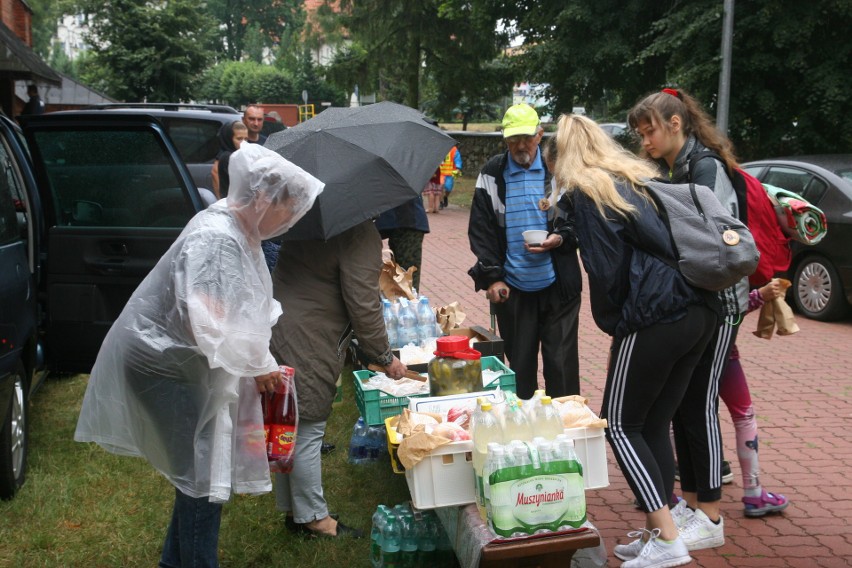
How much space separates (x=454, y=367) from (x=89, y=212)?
2.96 m

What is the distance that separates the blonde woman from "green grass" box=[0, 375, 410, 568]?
133 cm

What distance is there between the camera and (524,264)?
17.1ft

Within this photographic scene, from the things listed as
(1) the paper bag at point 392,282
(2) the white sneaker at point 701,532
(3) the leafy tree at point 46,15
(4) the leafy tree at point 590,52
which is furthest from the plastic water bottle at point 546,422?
(3) the leafy tree at point 46,15

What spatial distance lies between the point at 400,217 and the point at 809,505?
3.49 m

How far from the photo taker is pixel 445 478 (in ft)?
11.7

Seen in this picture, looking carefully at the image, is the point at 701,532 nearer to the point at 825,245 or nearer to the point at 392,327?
the point at 392,327

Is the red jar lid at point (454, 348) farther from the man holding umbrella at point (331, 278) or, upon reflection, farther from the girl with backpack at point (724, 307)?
the girl with backpack at point (724, 307)

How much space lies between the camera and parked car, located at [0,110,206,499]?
19.1 feet

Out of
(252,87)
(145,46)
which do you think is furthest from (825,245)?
(252,87)

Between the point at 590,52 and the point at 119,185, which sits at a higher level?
the point at 590,52

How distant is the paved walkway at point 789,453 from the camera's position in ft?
14.6

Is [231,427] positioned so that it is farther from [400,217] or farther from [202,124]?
[202,124]

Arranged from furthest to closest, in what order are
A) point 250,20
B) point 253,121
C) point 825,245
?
1. point 250,20
2. point 253,121
3. point 825,245

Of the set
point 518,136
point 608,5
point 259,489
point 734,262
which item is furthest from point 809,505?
point 608,5
